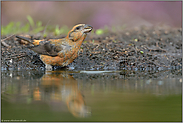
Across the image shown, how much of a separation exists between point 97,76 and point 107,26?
4.54 meters

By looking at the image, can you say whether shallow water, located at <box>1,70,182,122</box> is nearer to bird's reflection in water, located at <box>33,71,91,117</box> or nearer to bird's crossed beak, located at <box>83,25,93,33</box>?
bird's reflection in water, located at <box>33,71,91,117</box>

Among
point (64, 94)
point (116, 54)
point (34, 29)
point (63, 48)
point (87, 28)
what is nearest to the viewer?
point (64, 94)

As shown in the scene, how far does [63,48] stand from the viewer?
624 centimetres

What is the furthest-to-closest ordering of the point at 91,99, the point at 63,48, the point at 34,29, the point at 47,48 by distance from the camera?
the point at 34,29 < the point at 47,48 < the point at 63,48 < the point at 91,99

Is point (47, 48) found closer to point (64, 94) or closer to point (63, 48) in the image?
point (63, 48)

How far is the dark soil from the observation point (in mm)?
6953

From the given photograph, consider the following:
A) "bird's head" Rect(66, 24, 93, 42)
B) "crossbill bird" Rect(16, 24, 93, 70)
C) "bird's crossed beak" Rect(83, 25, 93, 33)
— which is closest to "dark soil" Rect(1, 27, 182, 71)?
"crossbill bird" Rect(16, 24, 93, 70)

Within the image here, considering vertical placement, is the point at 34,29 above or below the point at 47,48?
above

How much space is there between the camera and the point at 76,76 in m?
5.60

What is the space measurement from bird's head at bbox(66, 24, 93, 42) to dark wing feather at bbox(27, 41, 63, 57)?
41 centimetres

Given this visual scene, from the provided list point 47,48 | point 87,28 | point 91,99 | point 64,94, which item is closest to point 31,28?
point 47,48

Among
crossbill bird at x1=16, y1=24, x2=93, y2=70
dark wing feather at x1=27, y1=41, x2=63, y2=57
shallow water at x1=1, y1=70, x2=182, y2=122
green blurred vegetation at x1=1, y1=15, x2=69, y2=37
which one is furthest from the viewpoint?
green blurred vegetation at x1=1, y1=15, x2=69, y2=37

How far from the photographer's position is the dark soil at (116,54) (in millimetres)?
6953

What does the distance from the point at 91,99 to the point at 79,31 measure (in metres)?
2.89
